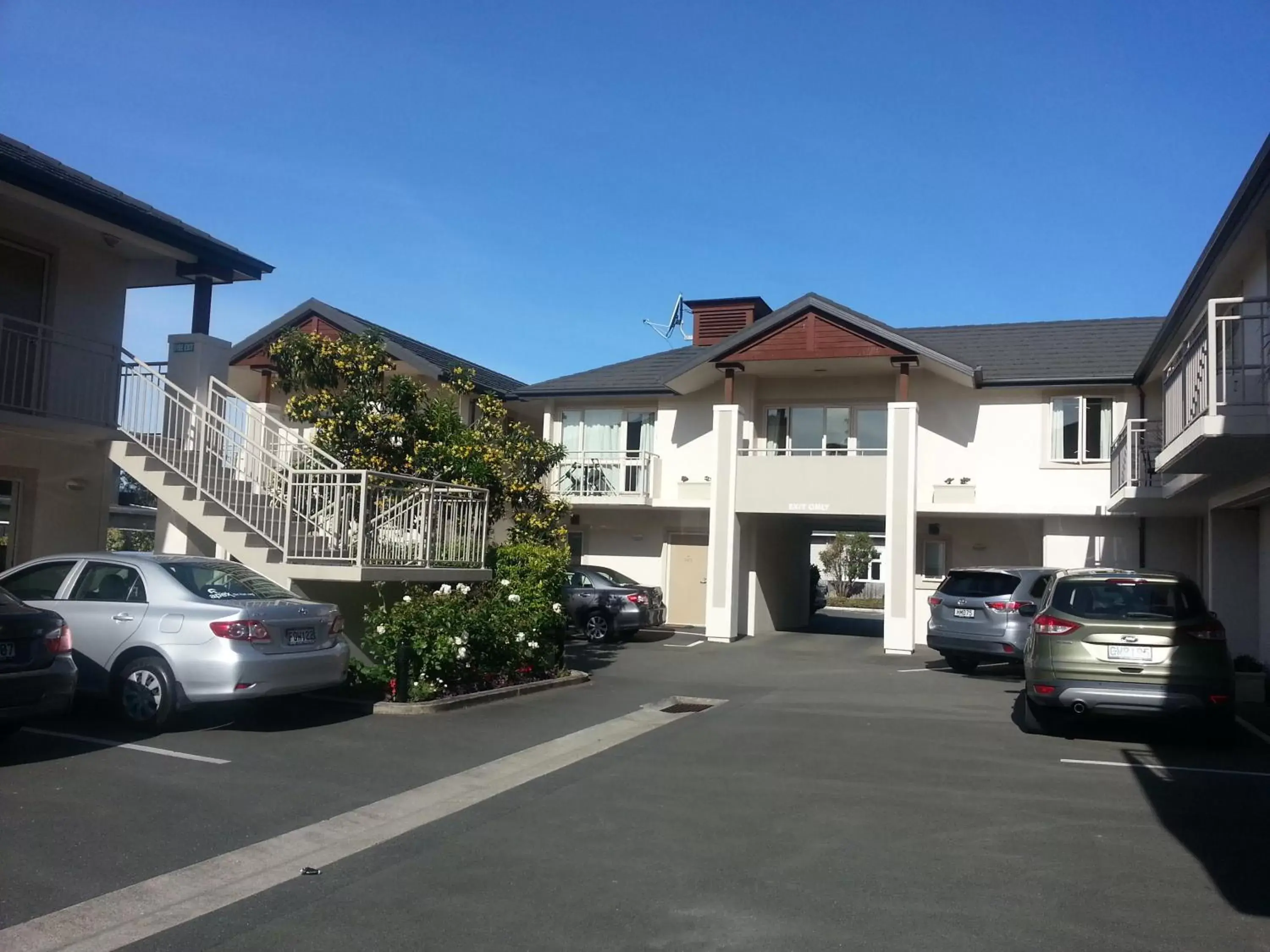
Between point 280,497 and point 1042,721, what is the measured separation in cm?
875

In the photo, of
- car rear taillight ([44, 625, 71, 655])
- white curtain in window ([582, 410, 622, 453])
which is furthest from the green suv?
white curtain in window ([582, 410, 622, 453])

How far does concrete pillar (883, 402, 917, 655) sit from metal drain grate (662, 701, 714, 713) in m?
9.08

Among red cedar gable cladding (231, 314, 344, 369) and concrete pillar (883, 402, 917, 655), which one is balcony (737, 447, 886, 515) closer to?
concrete pillar (883, 402, 917, 655)

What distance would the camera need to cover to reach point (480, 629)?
12352 mm

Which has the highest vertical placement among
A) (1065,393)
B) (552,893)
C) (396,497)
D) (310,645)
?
(1065,393)

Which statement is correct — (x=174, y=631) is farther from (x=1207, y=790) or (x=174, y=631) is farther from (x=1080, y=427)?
(x=1080, y=427)

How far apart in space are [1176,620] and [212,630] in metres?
8.58

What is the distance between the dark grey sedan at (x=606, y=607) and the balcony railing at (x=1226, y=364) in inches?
424

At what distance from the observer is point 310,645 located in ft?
32.4

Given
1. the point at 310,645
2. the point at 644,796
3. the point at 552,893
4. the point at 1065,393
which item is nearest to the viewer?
the point at 552,893

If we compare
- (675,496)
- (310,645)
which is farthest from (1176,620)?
(675,496)

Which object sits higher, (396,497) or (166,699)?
(396,497)

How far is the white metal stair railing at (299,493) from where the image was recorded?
12.4 metres

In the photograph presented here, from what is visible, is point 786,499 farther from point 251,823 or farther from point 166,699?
point 251,823
